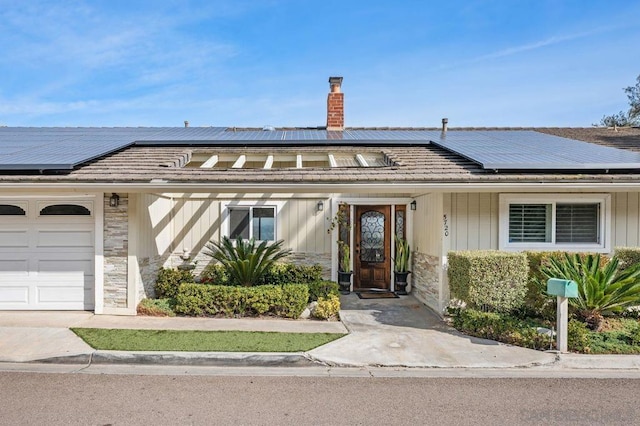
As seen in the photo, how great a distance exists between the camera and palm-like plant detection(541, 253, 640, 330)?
646cm

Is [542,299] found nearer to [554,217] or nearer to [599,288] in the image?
[599,288]

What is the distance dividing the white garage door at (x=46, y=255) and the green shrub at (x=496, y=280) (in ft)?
24.8

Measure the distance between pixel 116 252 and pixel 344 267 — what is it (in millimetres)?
5624

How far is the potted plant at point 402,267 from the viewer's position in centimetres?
1065

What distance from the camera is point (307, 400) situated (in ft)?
15.1

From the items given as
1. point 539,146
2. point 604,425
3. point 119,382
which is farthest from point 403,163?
point 119,382

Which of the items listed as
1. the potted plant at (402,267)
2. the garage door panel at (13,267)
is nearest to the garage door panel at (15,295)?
the garage door panel at (13,267)

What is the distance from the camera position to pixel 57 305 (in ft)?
27.8

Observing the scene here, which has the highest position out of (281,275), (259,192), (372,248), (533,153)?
(533,153)

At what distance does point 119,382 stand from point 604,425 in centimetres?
546

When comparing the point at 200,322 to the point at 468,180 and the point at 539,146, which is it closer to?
the point at 468,180

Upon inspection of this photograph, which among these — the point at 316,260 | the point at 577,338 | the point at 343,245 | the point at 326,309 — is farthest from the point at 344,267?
the point at 577,338

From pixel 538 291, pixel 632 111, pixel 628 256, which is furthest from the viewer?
pixel 632 111

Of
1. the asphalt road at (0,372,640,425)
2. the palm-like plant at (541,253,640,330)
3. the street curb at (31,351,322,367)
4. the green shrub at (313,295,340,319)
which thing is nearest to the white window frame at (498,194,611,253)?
the palm-like plant at (541,253,640,330)
